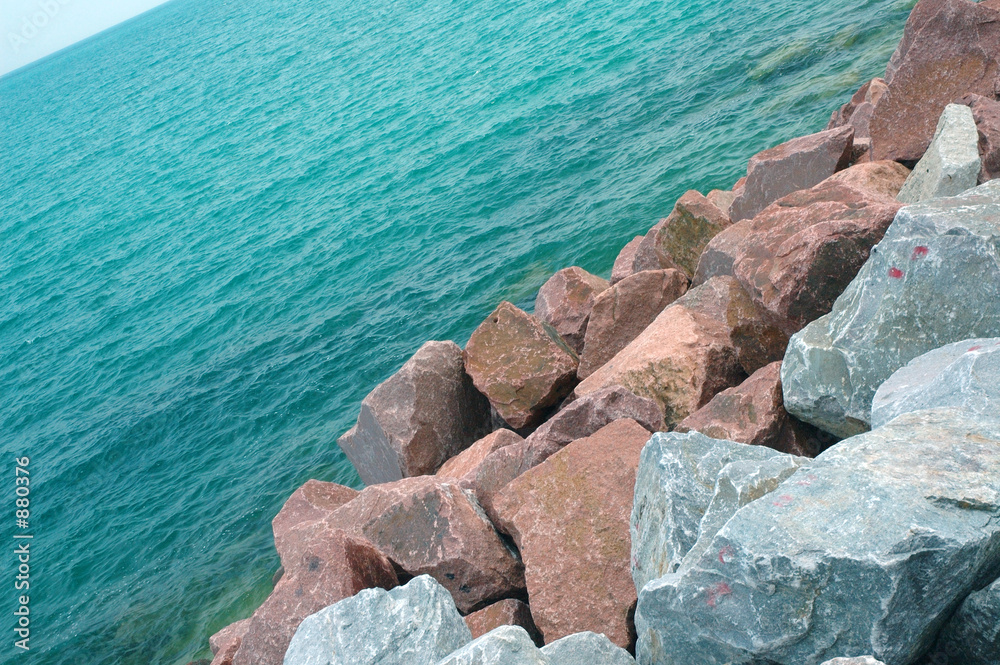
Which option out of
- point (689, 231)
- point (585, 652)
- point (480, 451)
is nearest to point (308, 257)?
point (689, 231)

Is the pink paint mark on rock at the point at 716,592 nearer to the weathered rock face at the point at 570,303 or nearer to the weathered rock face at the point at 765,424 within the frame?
the weathered rock face at the point at 765,424

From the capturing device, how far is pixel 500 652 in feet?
14.0

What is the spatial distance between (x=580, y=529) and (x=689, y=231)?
611cm

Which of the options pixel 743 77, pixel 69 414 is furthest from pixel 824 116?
pixel 69 414

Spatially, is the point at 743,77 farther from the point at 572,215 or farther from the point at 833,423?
the point at 833,423

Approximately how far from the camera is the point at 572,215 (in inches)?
734

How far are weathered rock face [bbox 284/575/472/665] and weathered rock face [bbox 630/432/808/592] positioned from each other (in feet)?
4.62

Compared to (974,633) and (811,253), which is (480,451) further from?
(974,633)

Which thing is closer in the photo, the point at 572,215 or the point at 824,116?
the point at 824,116

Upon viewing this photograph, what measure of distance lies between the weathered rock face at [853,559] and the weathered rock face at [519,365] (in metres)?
5.72

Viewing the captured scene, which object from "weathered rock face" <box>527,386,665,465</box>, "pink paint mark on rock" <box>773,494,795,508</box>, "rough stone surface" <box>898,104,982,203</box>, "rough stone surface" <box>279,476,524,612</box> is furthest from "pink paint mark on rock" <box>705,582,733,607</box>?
"rough stone surface" <box>898,104,982,203</box>

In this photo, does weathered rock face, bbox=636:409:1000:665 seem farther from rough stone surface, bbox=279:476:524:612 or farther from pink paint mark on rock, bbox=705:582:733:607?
rough stone surface, bbox=279:476:524:612

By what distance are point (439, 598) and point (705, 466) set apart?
6.95 ft

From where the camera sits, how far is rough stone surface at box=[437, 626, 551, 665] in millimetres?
4242
